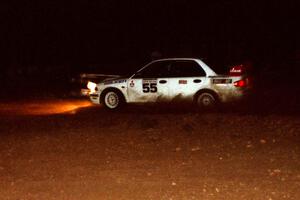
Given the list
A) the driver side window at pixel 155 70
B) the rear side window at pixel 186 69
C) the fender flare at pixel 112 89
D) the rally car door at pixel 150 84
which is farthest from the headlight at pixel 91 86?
the rear side window at pixel 186 69

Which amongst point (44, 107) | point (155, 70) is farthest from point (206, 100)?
point (44, 107)

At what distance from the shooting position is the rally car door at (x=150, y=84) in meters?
15.1

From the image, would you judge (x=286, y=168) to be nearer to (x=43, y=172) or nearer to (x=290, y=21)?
(x=43, y=172)

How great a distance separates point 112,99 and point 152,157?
283 inches

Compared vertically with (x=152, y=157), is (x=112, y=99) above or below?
above

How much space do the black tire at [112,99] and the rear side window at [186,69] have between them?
165 centimetres

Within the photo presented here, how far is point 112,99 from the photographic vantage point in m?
16.0

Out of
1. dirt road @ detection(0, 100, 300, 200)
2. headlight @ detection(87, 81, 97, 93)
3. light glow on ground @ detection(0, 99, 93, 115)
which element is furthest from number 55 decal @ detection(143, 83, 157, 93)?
light glow on ground @ detection(0, 99, 93, 115)

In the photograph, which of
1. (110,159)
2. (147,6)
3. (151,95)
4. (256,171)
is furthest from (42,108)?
(147,6)

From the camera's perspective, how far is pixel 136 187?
7.24m

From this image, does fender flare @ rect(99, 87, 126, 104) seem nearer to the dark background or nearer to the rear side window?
the rear side window

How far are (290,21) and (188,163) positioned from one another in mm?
24875

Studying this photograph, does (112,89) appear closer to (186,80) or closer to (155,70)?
(155,70)

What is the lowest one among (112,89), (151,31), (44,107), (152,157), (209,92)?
(152,157)
